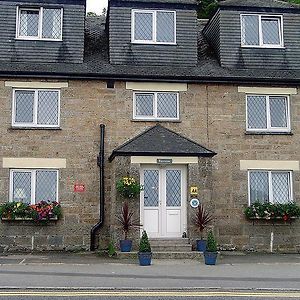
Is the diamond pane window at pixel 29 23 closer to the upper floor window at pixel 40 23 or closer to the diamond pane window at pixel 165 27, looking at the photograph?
the upper floor window at pixel 40 23

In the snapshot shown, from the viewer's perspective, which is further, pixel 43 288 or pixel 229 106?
pixel 229 106

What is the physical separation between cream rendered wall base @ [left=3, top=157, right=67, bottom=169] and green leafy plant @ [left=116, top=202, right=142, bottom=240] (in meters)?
3.04

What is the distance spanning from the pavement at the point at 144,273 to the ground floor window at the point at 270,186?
2510mm

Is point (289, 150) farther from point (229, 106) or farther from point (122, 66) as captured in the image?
point (122, 66)

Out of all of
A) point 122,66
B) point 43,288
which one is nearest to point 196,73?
point 122,66

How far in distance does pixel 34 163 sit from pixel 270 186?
8614 mm

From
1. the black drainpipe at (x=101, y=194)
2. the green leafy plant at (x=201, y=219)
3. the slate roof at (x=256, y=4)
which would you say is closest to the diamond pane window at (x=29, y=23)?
the black drainpipe at (x=101, y=194)

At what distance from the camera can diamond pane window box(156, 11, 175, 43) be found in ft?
67.6

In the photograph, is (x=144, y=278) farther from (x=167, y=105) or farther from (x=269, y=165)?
(x=269, y=165)

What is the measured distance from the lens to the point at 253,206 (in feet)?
62.8

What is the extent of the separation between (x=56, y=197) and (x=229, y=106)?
23.5 feet

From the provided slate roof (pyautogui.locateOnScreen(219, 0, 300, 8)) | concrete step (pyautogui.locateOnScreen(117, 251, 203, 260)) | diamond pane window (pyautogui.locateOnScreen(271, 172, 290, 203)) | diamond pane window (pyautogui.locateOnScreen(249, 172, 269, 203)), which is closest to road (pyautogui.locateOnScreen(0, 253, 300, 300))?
concrete step (pyautogui.locateOnScreen(117, 251, 203, 260))

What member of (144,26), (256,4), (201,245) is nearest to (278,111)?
(256,4)

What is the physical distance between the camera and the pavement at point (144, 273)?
11570 mm
